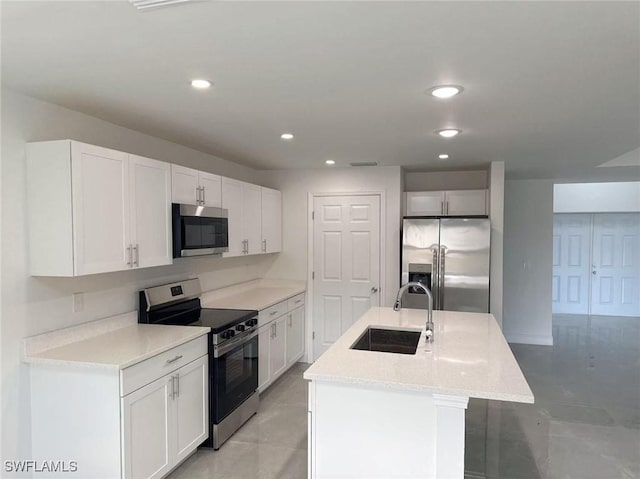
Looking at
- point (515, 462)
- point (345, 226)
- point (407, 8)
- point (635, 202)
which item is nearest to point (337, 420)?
point (515, 462)

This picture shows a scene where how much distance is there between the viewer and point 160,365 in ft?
8.32

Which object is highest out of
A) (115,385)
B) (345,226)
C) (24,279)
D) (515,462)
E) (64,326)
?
(345,226)

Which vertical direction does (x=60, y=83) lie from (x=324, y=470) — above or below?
above

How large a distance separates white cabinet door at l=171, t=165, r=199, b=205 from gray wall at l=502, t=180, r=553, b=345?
15.6 ft

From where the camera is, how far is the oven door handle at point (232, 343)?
121 inches

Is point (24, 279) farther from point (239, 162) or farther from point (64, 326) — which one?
point (239, 162)

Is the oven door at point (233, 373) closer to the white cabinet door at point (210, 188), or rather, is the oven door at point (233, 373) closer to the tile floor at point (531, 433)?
the tile floor at point (531, 433)

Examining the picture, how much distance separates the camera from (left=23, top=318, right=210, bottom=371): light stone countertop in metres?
2.27

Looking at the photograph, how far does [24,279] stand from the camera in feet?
7.66

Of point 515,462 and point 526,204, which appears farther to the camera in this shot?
point 526,204

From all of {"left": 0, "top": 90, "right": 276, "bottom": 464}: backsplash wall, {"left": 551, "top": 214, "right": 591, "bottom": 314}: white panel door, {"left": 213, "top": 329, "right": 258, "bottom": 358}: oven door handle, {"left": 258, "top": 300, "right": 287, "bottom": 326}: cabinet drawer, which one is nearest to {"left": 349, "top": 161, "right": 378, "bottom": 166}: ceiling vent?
{"left": 258, "top": 300, "right": 287, "bottom": 326}: cabinet drawer

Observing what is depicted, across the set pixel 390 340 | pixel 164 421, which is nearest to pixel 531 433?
pixel 390 340

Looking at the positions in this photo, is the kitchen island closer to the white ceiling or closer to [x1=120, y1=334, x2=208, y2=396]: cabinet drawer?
[x1=120, y1=334, x2=208, y2=396]: cabinet drawer

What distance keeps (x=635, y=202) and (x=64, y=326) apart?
29.6 ft
